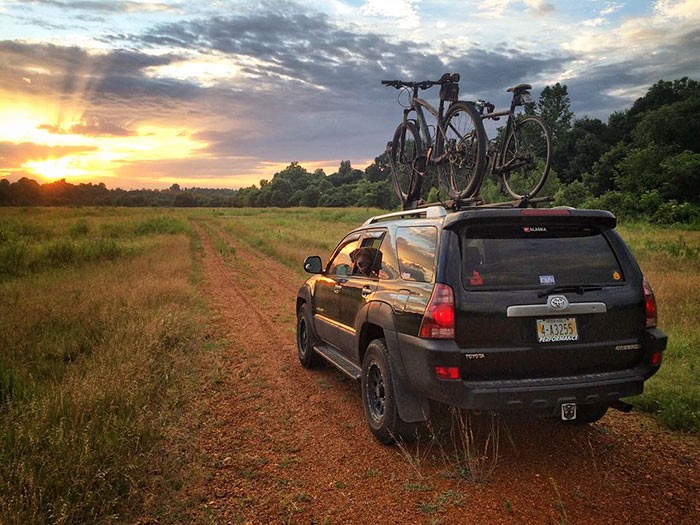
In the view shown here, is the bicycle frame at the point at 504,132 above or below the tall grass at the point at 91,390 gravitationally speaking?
above

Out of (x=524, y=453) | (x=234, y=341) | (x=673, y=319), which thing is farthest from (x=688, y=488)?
(x=234, y=341)

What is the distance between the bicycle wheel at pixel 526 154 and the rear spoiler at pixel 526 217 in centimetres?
186

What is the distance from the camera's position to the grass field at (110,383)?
11.2ft

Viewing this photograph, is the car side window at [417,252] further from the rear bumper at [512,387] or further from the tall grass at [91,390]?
the tall grass at [91,390]

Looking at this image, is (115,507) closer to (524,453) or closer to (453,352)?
(453,352)

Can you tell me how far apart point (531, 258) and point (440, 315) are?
0.82m

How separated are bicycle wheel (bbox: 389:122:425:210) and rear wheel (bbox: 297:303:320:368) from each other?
2.28 meters

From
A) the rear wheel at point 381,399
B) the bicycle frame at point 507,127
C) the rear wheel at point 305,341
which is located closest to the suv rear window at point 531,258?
the rear wheel at point 381,399

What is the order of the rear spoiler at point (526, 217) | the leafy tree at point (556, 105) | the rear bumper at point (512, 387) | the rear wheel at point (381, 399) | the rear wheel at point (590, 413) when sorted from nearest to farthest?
the rear bumper at point (512, 387)
the rear spoiler at point (526, 217)
the rear wheel at point (381, 399)
the rear wheel at point (590, 413)
the leafy tree at point (556, 105)

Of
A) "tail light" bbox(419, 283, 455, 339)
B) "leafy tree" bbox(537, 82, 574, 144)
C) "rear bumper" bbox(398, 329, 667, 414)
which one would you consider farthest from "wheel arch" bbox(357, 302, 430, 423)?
"leafy tree" bbox(537, 82, 574, 144)

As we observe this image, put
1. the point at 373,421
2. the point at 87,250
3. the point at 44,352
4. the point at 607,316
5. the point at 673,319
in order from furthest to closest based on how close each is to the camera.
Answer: the point at 87,250 → the point at 673,319 → the point at 44,352 → the point at 373,421 → the point at 607,316

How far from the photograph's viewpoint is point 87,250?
1881 centimetres

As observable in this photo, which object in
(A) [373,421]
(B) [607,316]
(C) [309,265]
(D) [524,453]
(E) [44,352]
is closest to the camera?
(B) [607,316]

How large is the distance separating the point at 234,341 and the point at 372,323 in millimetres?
4316
